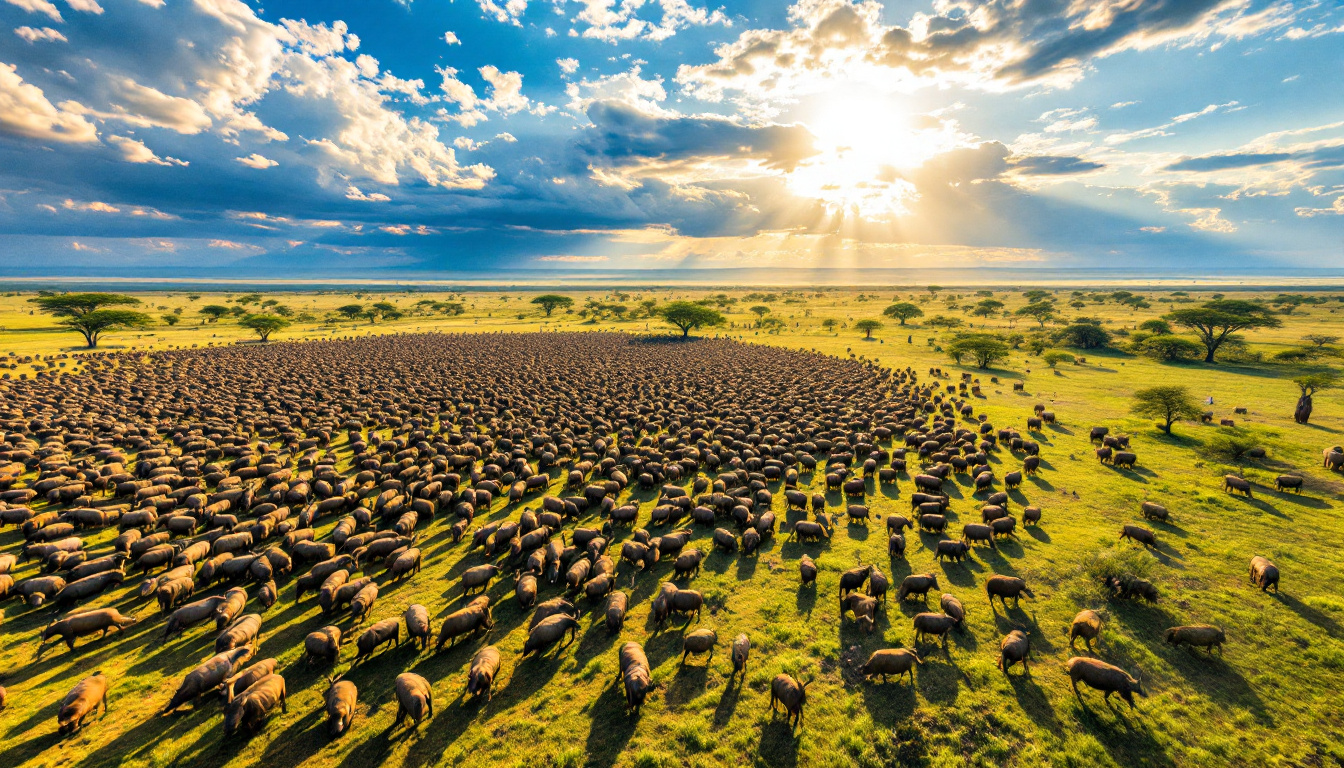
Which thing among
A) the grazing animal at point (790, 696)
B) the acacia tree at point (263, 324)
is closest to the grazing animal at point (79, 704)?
the grazing animal at point (790, 696)

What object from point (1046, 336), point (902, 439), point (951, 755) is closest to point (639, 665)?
point (951, 755)

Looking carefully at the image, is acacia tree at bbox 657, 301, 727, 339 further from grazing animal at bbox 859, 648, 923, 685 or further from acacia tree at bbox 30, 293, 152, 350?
acacia tree at bbox 30, 293, 152, 350

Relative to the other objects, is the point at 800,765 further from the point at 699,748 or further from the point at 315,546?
the point at 315,546

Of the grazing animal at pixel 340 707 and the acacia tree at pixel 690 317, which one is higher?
the acacia tree at pixel 690 317

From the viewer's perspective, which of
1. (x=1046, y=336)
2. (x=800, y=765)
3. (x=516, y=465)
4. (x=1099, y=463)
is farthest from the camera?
(x=1046, y=336)

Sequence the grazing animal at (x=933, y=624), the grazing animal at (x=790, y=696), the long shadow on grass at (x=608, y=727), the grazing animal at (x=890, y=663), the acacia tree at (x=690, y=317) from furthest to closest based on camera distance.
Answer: the acacia tree at (x=690, y=317) → the grazing animal at (x=933, y=624) → the grazing animal at (x=890, y=663) → the grazing animal at (x=790, y=696) → the long shadow on grass at (x=608, y=727)

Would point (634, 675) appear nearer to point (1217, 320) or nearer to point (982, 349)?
point (982, 349)

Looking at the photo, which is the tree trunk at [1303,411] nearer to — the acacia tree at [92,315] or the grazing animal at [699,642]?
the grazing animal at [699,642]

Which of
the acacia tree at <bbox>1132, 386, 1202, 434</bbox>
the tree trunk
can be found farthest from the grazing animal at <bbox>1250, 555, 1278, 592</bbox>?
the tree trunk
